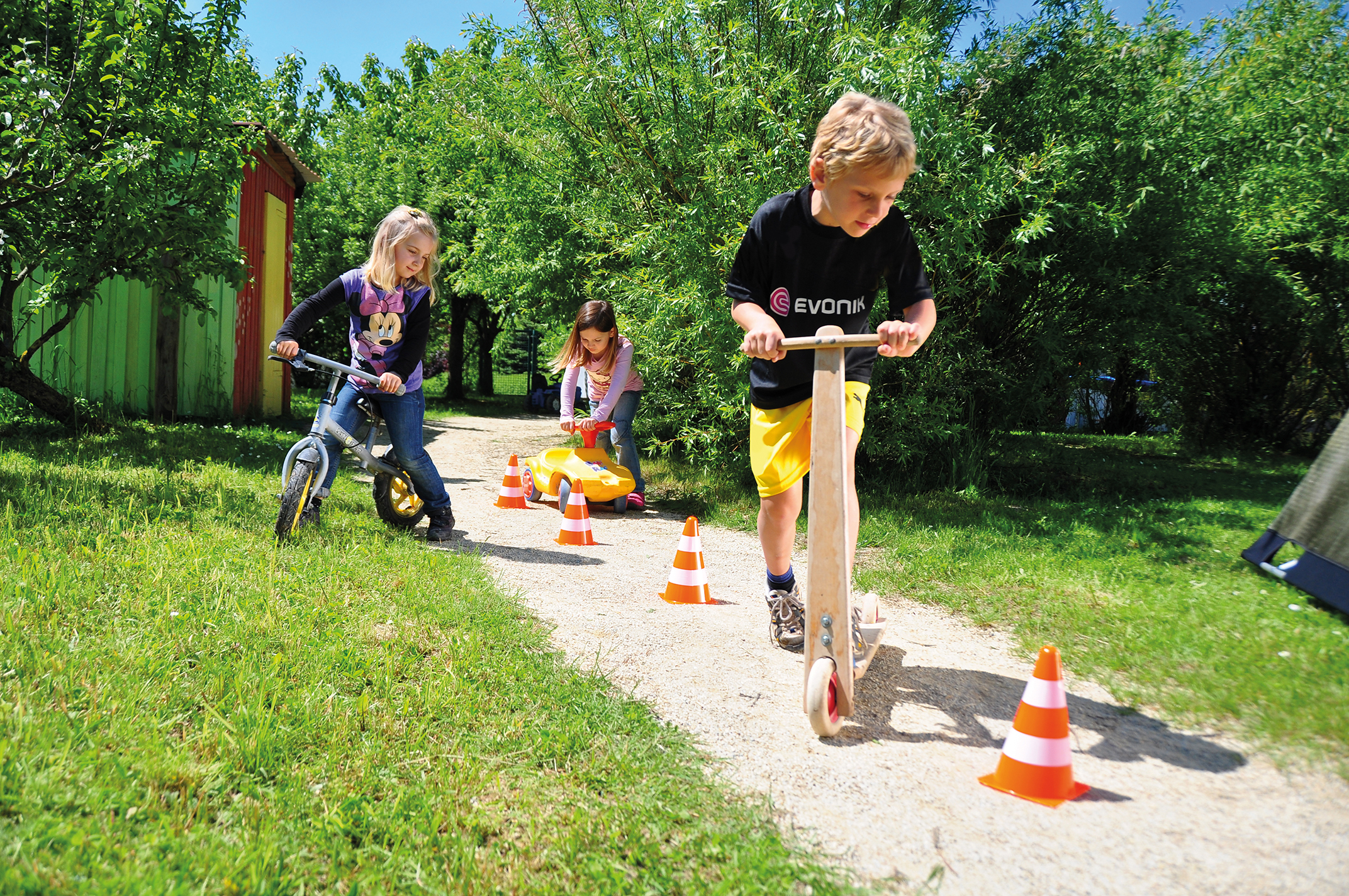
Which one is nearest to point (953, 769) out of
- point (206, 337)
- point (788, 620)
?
point (788, 620)

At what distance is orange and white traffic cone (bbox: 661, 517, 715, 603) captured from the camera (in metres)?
4.39

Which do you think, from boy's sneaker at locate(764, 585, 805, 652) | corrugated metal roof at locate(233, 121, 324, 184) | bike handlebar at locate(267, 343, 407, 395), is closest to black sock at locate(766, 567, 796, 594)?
boy's sneaker at locate(764, 585, 805, 652)

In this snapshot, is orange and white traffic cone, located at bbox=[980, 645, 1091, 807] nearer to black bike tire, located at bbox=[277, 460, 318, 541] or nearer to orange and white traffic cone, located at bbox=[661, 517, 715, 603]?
orange and white traffic cone, located at bbox=[661, 517, 715, 603]

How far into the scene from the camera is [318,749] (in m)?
2.37

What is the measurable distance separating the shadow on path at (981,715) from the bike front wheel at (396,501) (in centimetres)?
330

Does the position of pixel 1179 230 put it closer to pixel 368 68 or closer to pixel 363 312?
pixel 363 312

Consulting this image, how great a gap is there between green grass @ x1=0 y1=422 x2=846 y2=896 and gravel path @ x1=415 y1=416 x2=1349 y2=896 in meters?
0.22

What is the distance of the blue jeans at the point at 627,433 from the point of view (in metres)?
7.51

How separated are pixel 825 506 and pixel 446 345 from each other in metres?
40.1

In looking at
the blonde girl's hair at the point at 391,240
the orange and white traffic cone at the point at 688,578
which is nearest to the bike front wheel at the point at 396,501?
the blonde girl's hair at the point at 391,240

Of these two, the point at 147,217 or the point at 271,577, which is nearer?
the point at 271,577

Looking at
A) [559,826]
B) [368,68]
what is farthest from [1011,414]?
[368,68]

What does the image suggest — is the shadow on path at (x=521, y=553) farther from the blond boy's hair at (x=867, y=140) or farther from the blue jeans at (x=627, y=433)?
the blond boy's hair at (x=867, y=140)

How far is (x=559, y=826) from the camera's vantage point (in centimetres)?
211
